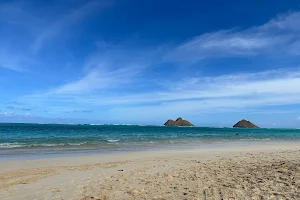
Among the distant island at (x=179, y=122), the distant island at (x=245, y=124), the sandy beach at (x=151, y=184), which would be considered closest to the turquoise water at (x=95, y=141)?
the sandy beach at (x=151, y=184)

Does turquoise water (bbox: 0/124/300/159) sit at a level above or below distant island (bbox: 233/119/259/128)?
below

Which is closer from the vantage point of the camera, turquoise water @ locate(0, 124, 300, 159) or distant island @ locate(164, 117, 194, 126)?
turquoise water @ locate(0, 124, 300, 159)

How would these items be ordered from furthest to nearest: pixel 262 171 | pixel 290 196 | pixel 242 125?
pixel 242 125
pixel 262 171
pixel 290 196

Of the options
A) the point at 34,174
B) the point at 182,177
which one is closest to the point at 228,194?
the point at 182,177

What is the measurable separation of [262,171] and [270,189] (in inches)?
106

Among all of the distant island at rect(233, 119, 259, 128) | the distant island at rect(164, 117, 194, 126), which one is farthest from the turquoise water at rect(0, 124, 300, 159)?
the distant island at rect(233, 119, 259, 128)

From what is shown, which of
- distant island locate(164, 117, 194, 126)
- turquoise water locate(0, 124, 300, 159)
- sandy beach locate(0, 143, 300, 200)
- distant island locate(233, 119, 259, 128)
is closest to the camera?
sandy beach locate(0, 143, 300, 200)

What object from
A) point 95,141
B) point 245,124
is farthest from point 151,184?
point 245,124

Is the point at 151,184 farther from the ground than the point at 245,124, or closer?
closer

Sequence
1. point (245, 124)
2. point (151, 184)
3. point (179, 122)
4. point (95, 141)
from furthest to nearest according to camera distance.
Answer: point (245, 124) → point (179, 122) → point (95, 141) → point (151, 184)

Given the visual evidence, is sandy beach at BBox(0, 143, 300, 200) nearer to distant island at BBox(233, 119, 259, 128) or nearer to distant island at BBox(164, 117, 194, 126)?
distant island at BBox(164, 117, 194, 126)

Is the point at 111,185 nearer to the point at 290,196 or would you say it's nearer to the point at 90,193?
the point at 90,193

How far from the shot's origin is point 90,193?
22.5 feet

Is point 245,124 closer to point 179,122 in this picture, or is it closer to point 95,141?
point 179,122
